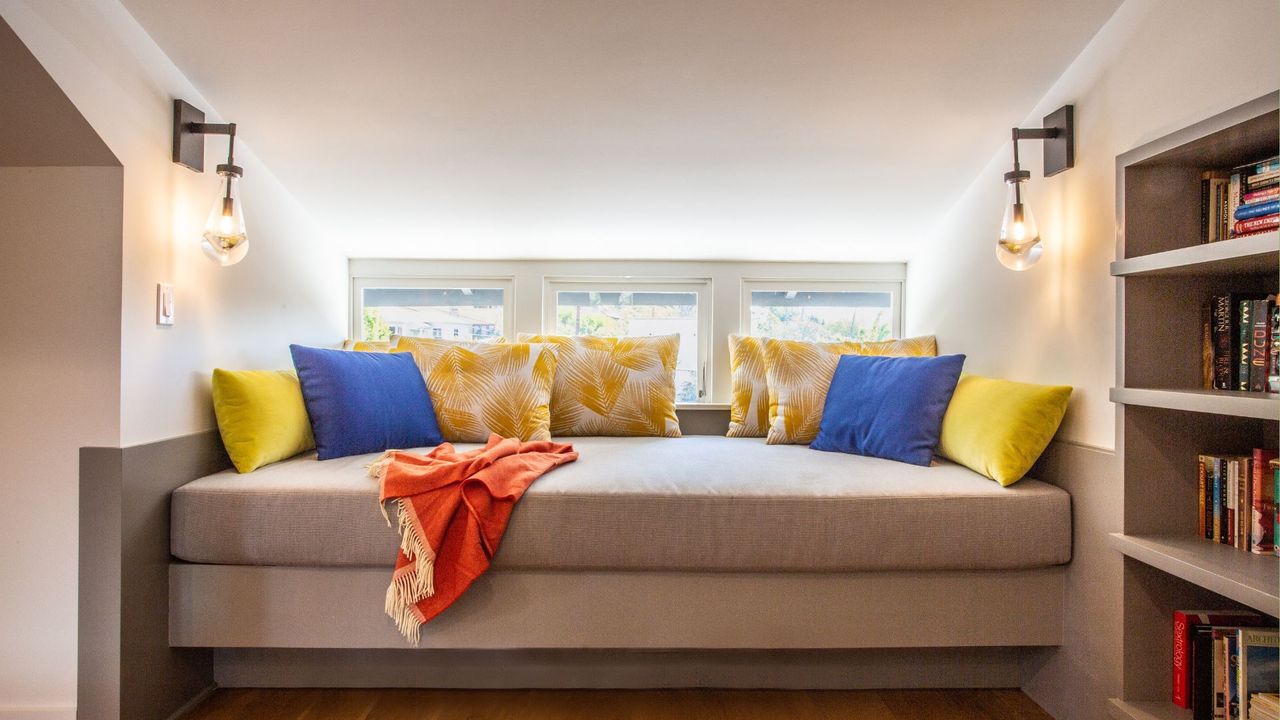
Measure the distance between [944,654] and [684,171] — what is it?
5.32ft

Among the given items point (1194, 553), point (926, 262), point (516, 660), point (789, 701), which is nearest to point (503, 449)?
point (516, 660)

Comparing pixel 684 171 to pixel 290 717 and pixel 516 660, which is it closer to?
pixel 516 660

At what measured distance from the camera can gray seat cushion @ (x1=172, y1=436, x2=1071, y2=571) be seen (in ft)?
5.10

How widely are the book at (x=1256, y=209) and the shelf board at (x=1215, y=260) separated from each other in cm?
9

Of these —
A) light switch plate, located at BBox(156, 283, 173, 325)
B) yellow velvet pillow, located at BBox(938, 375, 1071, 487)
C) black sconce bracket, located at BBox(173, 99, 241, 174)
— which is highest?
black sconce bracket, located at BBox(173, 99, 241, 174)

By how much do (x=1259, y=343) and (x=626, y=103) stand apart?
1.53 metres

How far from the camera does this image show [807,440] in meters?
2.33

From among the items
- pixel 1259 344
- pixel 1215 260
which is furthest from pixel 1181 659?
pixel 1215 260

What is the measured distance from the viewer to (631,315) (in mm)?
2908

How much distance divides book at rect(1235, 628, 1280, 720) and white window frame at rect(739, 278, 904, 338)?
180 cm

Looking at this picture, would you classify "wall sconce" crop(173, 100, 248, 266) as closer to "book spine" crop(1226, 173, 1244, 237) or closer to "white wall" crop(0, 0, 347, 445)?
"white wall" crop(0, 0, 347, 445)

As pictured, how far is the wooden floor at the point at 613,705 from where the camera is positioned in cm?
161

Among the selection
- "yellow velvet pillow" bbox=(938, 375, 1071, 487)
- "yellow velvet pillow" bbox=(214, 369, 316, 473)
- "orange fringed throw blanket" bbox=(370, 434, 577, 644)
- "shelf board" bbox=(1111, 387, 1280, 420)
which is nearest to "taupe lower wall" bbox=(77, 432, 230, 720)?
"yellow velvet pillow" bbox=(214, 369, 316, 473)

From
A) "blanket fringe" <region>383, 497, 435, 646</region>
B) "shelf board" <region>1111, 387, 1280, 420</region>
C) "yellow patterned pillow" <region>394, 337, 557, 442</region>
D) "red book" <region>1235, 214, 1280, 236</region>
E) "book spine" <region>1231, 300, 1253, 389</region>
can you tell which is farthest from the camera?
"yellow patterned pillow" <region>394, 337, 557, 442</region>
